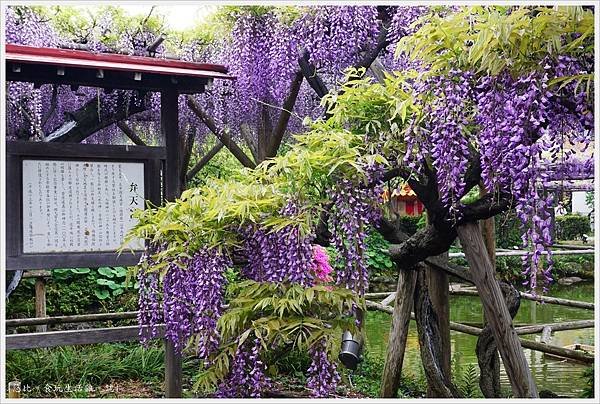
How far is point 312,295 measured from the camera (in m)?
3.15

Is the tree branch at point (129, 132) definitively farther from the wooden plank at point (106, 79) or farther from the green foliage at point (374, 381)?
the green foliage at point (374, 381)

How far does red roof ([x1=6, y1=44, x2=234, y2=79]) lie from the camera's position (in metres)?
3.80

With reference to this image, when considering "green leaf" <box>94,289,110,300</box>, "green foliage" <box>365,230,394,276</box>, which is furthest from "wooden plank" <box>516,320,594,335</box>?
"green foliage" <box>365,230,394,276</box>

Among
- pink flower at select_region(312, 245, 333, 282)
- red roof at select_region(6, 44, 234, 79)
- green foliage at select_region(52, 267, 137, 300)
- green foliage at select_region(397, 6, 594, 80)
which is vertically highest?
red roof at select_region(6, 44, 234, 79)

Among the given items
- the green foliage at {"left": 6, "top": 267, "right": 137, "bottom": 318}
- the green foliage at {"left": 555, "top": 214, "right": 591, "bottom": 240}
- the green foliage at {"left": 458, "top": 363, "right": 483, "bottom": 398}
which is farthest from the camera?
the green foliage at {"left": 555, "top": 214, "right": 591, "bottom": 240}

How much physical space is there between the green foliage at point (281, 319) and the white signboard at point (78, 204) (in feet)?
3.48

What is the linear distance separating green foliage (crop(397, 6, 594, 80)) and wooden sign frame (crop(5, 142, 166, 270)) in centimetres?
211

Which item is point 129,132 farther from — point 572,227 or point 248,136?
point 572,227

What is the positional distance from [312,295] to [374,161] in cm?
64

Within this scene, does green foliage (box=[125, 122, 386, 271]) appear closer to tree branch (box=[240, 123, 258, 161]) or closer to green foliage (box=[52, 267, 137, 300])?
tree branch (box=[240, 123, 258, 161])

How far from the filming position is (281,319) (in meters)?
3.20

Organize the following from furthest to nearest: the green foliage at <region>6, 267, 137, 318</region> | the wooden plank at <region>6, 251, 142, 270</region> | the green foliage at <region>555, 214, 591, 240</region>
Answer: the green foliage at <region>555, 214, 591, 240</region>
the green foliage at <region>6, 267, 137, 318</region>
the wooden plank at <region>6, 251, 142, 270</region>

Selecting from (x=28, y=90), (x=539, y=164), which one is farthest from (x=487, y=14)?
(x=28, y=90)

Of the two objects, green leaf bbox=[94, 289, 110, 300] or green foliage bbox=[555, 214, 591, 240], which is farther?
green foliage bbox=[555, 214, 591, 240]
